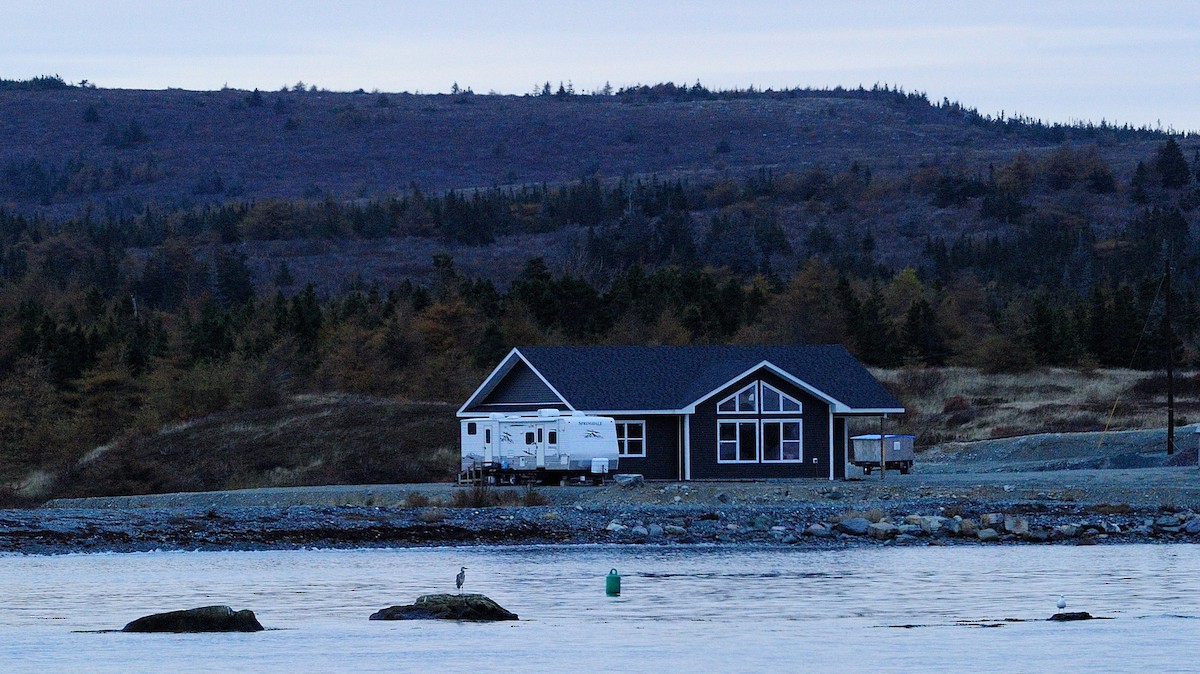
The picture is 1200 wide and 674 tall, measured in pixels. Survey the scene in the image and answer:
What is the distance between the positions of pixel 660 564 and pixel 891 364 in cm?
5307

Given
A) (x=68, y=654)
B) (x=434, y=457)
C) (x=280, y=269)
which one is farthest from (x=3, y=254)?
(x=68, y=654)

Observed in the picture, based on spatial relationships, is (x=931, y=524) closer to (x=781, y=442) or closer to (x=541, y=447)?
(x=781, y=442)

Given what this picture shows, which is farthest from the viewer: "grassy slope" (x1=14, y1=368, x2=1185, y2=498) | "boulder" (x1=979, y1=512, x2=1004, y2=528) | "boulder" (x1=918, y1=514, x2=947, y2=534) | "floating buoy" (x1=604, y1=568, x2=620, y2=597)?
"grassy slope" (x1=14, y1=368, x2=1185, y2=498)

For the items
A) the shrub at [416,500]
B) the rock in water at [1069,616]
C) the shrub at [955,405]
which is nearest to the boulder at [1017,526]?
the rock in water at [1069,616]

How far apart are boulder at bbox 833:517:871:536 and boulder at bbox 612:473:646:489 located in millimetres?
8270

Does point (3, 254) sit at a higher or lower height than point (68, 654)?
higher

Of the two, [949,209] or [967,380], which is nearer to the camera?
[967,380]

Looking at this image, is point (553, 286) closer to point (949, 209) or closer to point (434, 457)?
point (434, 457)

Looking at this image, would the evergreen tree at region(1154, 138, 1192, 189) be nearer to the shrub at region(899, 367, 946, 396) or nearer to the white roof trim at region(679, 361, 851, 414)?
the shrub at region(899, 367, 946, 396)

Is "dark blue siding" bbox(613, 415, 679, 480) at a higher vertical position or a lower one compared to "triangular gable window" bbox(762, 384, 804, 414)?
lower

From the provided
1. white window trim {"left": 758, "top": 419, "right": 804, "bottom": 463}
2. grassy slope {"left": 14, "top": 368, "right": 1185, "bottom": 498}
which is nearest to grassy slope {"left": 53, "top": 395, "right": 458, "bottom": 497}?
grassy slope {"left": 14, "top": 368, "right": 1185, "bottom": 498}

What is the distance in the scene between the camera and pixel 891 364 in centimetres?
8238

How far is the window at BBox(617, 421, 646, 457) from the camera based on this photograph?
4694 centimetres

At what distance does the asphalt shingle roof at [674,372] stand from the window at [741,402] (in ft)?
1.63
